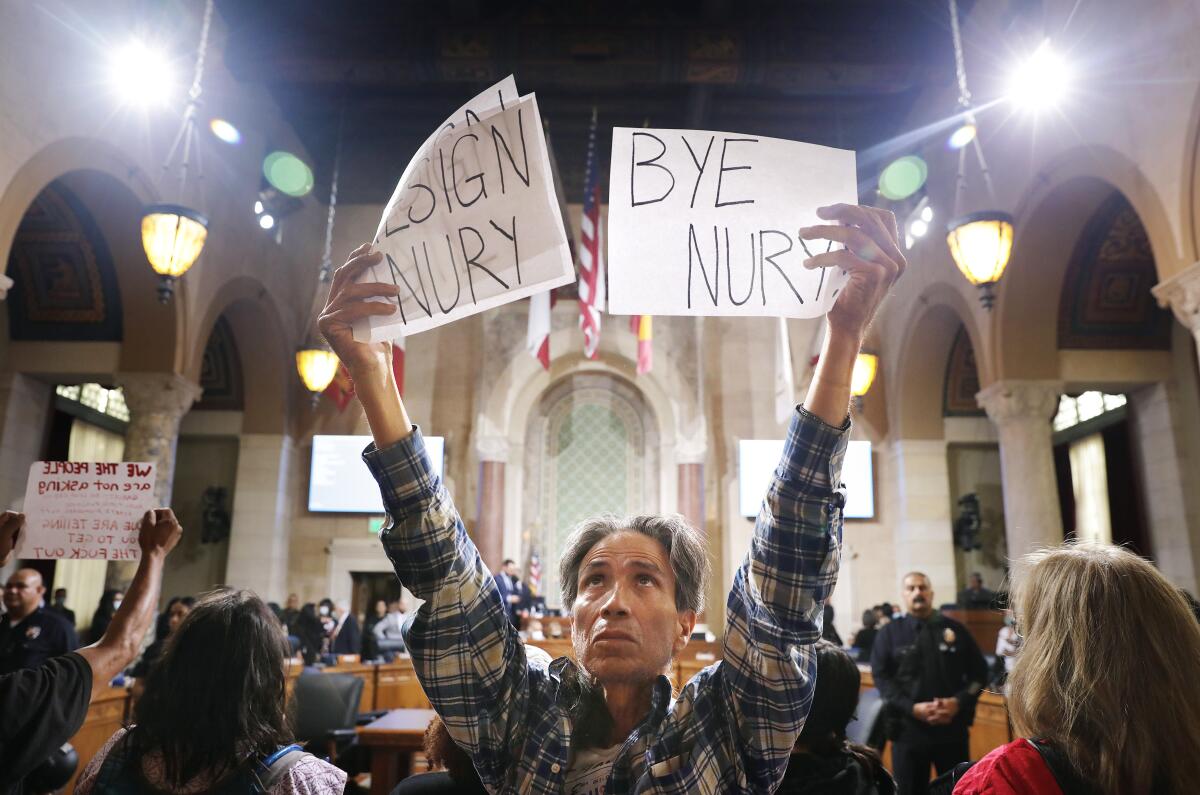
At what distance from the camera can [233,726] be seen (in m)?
1.41


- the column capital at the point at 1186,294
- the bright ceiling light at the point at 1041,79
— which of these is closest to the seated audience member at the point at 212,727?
the column capital at the point at 1186,294

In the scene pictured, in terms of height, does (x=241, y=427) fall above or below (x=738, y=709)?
above

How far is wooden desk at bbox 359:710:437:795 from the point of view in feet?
12.4

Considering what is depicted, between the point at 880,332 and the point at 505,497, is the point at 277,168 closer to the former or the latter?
the point at 505,497

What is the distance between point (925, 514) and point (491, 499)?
5792 mm

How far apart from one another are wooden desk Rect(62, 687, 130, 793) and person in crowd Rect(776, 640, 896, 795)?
397cm

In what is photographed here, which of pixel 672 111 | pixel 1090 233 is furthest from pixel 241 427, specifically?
pixel 1090 233

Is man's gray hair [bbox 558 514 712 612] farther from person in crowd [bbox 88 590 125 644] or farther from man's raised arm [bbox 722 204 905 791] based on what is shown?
person in crowd [bbox 88 590 125 644]

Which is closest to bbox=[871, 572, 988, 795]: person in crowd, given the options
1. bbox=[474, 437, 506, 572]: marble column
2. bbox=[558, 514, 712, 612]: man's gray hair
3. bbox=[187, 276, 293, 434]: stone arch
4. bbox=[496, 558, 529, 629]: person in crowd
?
bbox=[558, 514, 712, 612]: man's gray hair

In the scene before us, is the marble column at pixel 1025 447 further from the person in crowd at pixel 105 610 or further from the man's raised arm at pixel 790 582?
the person in crowd at pixel 105 610

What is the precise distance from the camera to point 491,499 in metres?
11.3

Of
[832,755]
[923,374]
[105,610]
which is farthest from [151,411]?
[923,374]

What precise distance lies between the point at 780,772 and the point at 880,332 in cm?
1101

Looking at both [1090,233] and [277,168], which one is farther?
[277,168]
